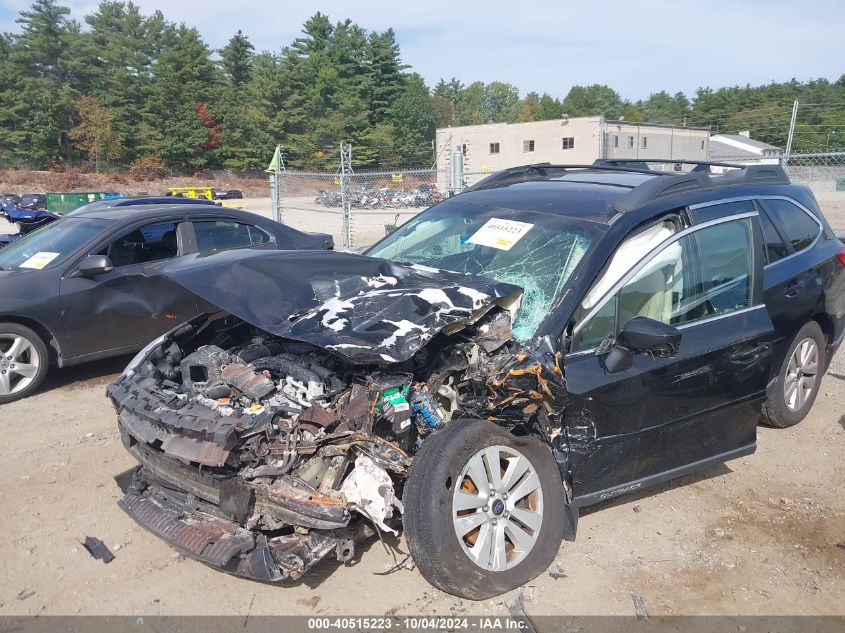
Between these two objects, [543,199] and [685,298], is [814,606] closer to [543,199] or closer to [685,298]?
[685,298]

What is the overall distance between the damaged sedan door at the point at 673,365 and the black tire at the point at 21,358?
472cm

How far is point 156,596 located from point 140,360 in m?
1.35

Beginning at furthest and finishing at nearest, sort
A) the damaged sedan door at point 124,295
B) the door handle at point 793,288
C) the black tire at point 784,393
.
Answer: the damaged sedan door at point 124,295 < the black tire at point 784,393 < the door handle at point 793,288

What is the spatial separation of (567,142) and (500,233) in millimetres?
48542

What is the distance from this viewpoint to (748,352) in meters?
3.75

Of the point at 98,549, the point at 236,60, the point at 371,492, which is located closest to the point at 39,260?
the point at 98,549

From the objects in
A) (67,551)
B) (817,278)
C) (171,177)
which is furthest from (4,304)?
(171,177)

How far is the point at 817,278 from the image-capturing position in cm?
459

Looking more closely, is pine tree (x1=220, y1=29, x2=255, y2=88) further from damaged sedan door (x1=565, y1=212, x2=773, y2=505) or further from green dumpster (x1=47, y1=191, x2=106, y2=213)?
damaged sedan door (x1=565, y1=212, x2=773, y2=505)

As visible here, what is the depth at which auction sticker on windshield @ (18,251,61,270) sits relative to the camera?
19.3 ft

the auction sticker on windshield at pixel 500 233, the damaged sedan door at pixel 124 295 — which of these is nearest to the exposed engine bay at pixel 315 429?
the auction sticker on windshield at pixel 500 233

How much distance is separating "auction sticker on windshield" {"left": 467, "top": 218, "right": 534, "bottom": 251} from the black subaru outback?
0.02 m

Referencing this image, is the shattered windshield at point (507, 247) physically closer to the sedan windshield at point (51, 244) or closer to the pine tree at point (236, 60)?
the sedan windshield at point (51, 244)

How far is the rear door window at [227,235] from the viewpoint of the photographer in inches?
260
